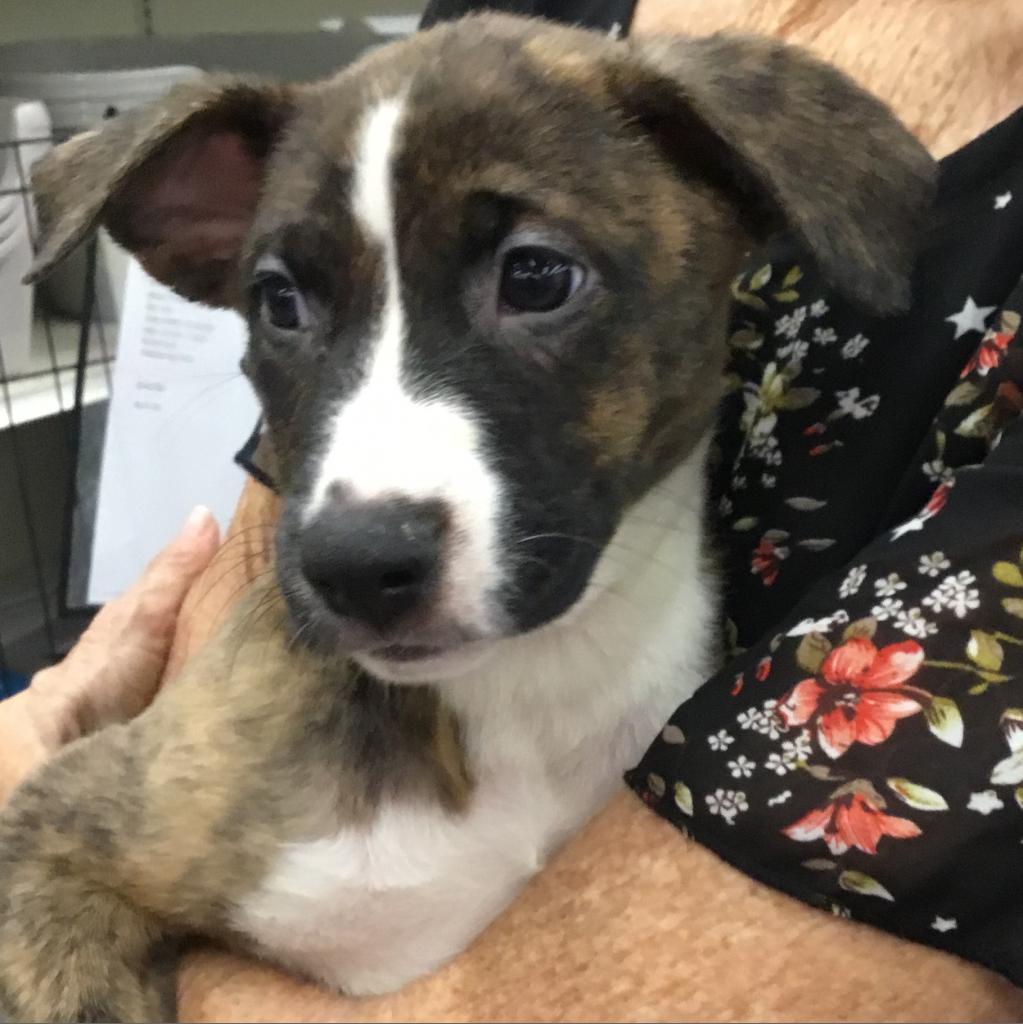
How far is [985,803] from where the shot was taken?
34.8 inches

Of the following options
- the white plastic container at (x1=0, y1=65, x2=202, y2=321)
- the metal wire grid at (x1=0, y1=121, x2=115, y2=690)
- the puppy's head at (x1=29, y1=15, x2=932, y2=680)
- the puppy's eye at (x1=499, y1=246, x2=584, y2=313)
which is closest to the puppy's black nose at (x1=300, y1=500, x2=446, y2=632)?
the puppy's head at (x1=29, y1=15, x2=932, y2=680)

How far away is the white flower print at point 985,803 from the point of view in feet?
2.89

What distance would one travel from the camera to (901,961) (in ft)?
3.13

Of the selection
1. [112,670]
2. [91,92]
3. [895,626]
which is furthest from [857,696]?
[91,92]

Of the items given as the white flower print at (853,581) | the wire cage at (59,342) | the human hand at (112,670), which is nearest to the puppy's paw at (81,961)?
the human hand at (112,670)

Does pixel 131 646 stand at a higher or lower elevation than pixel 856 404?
lower

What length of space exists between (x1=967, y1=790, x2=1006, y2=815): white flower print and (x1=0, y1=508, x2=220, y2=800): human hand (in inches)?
50.9

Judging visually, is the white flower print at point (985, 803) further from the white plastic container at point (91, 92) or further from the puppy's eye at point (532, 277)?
the white plastic container at point (91, 92)

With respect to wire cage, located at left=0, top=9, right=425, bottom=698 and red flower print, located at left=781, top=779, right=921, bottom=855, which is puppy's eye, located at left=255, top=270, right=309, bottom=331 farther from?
wire cage, located at left=0, top=9, right=425, bottom=698

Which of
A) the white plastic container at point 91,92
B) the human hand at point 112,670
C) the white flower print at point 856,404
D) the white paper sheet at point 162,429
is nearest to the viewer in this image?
the white flower print at point 856,404

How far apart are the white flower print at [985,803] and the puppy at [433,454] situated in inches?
14.7

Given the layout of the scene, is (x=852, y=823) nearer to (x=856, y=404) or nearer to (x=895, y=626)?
(x=895, y=626)

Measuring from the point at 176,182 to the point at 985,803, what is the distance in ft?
3.45

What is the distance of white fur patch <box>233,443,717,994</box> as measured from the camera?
1.23 m
